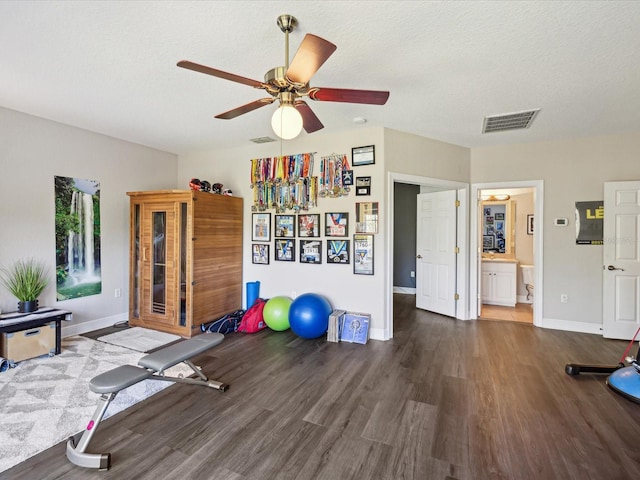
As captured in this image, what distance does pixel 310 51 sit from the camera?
1641 millimetres

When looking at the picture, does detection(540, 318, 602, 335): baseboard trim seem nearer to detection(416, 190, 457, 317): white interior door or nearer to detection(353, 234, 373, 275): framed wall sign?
detection(416, 190, 457, 317): white interior door

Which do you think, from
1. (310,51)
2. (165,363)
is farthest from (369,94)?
(165,363)

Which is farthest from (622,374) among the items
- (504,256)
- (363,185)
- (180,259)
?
(180,259)

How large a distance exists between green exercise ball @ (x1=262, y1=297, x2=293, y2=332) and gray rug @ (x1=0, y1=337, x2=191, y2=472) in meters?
1.36

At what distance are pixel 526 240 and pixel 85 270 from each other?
24.7 feet

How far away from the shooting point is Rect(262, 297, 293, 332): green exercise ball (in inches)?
166

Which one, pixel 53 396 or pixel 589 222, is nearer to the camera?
pixel 53 396

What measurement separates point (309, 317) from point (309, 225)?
1334 mm

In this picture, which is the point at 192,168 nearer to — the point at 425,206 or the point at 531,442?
the point at 425,206

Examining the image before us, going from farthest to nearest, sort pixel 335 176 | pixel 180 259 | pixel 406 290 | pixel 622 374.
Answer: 1. pixel 406 290
2. pixel 335 176
3. pixel 180 259
4. pixel 622 374

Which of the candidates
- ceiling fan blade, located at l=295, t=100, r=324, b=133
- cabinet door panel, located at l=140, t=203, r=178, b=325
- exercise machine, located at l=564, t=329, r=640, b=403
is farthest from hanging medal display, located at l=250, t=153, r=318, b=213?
exercise machine, located at l=564, t=329, r=640, b=403

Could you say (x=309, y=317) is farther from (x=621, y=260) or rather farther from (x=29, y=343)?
(x=621, y=260)

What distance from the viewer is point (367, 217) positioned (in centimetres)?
403

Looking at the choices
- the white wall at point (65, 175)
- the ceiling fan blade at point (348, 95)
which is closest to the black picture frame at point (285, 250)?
the white wall at point (65, 175)
